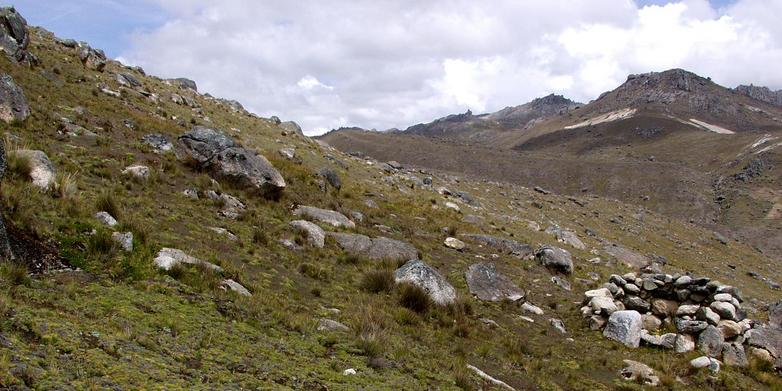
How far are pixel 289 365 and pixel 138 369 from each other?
2.40m

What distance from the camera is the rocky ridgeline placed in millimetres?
14727

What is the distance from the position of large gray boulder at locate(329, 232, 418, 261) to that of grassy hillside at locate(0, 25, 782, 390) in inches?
26.2

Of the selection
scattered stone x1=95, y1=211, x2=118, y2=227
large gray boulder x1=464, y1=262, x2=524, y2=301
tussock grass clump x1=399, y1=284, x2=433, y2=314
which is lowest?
large gray boulder x1=464, y1=262, x2=524, y2=301

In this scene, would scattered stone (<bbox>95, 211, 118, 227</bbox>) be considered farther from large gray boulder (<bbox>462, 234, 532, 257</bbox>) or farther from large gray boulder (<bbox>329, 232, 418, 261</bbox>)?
large gray boulder (<bbox>462, 234, 532, 257</bbox>)

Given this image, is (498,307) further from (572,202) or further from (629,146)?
(629,146)

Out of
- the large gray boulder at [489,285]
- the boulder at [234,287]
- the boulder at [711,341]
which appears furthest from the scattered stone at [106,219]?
the boulder at [711,341]

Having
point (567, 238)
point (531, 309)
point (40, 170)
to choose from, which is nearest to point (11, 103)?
point (40, 170)

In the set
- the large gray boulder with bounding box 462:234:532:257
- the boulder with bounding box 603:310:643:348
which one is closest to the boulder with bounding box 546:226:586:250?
the large gray boulder with bounding box 462:234:532:257

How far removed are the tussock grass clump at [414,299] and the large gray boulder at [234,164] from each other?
28.9 ft

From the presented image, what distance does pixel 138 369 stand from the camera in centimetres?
603

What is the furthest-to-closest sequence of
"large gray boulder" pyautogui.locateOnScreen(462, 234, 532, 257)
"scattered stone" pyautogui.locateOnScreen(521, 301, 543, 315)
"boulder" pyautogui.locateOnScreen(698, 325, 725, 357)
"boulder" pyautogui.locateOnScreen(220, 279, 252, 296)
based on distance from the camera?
"large gray boulder" pyautogui.locateOnScreen(462, 234, 532, 257) < "scattered stone" pyautogui.locateOnScreen(521, 301, 543, 315) < "boulder" pyautogui.locateOnScreen(698, 325, 725, 357) < "boulder" pyautogui.locateOnScreen(220, 279, 252, 296)

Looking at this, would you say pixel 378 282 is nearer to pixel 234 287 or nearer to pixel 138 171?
pixel 234 287

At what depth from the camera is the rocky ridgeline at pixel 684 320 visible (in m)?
14.7

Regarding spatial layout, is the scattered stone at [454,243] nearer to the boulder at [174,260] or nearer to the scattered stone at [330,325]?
the scattered stone at [330,325]
